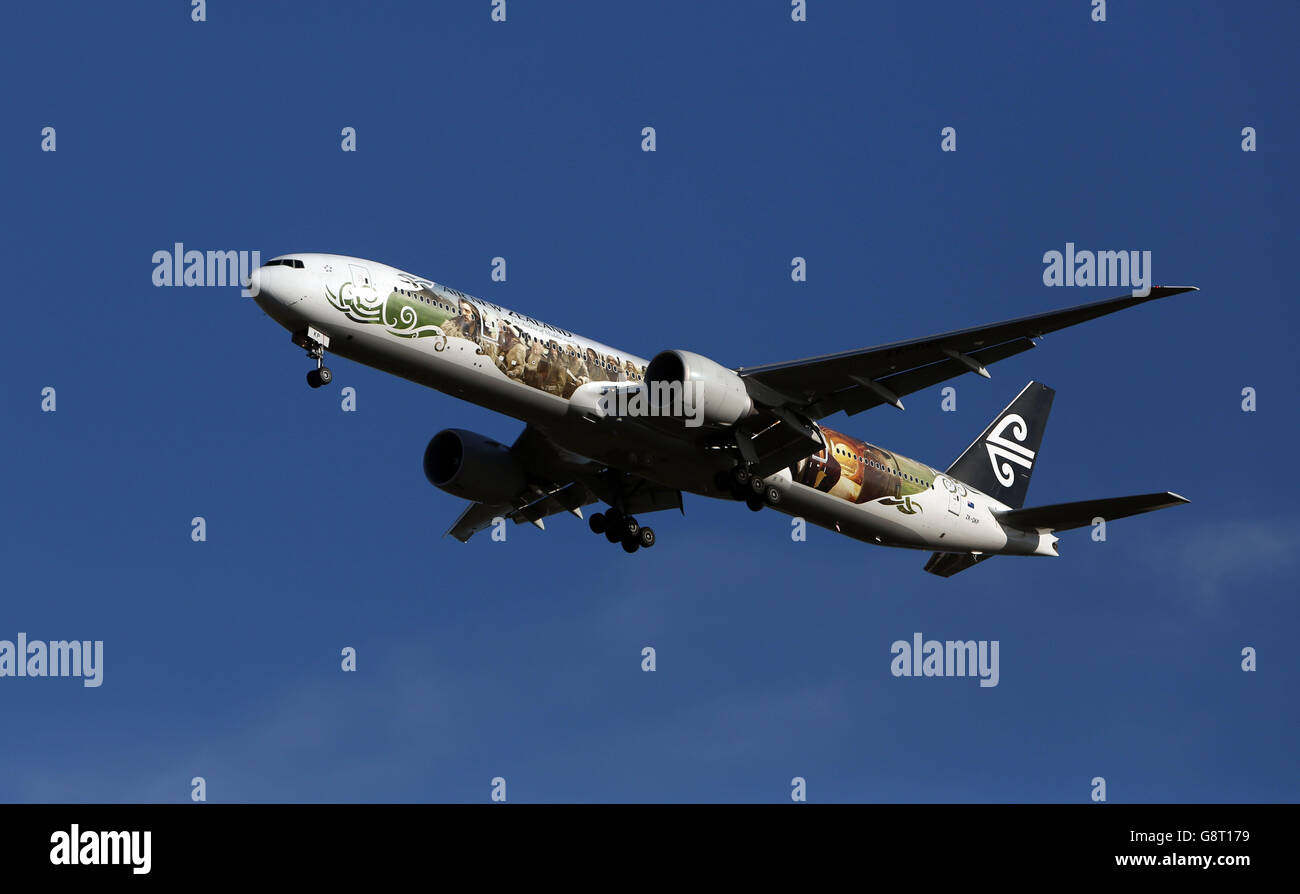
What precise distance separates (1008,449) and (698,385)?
642 inches

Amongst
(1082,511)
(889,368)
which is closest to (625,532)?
(889,368)

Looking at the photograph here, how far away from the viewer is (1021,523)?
4366cm

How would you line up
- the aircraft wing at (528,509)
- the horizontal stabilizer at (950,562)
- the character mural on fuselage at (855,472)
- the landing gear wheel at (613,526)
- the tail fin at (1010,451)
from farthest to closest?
the tail fin at (1010,451) → the horizontal stabilizer at (950,562) → the aircraft wing at (528,509) → the landing gear wheel at (613,526) → the character mural on fuselage at (855,472)

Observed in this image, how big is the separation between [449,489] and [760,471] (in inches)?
351

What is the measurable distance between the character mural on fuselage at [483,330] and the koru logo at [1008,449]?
15537 mm

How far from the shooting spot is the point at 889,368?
3572 centimetres

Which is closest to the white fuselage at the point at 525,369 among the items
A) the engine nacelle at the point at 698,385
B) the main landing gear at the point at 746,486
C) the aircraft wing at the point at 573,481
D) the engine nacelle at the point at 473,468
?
the main landing gear at the point at 746,486

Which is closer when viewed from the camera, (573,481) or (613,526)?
A: (613,526)

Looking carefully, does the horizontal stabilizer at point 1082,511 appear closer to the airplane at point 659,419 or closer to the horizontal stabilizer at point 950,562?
the airplane at point 659,419

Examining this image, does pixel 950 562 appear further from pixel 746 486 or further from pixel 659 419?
pixel 659 419

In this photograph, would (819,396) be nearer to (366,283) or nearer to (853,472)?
(853,472)

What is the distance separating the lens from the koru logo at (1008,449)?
4666 cm
